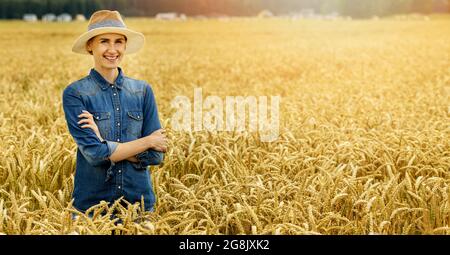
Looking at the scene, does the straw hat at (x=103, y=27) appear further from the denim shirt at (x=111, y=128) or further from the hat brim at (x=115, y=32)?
the denim shirt at (x=111, y=128)

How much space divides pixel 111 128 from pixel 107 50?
0.44m

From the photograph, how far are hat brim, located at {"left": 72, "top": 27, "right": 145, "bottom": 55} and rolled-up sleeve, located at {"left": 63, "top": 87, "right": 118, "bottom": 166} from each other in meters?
0.28

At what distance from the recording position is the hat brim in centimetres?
355

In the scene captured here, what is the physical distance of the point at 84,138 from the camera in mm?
3512

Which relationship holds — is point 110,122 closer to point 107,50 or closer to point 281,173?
point 107,50

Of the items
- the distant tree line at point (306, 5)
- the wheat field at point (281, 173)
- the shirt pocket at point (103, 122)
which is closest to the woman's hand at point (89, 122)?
the shirt pocket at point (103, 122)

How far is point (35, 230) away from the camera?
319 cm

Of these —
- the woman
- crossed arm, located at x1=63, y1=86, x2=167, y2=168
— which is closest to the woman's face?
the woman

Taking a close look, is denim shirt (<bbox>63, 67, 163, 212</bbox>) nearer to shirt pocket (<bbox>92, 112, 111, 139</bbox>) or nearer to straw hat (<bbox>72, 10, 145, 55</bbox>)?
shirt pocket (<bbox>92, 112, 111, 139</bbox>)

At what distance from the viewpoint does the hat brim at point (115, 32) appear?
11.6 feet

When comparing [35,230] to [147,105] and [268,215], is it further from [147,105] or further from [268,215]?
[268,215]

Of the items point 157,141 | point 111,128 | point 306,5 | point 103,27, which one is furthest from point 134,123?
point 306,5
